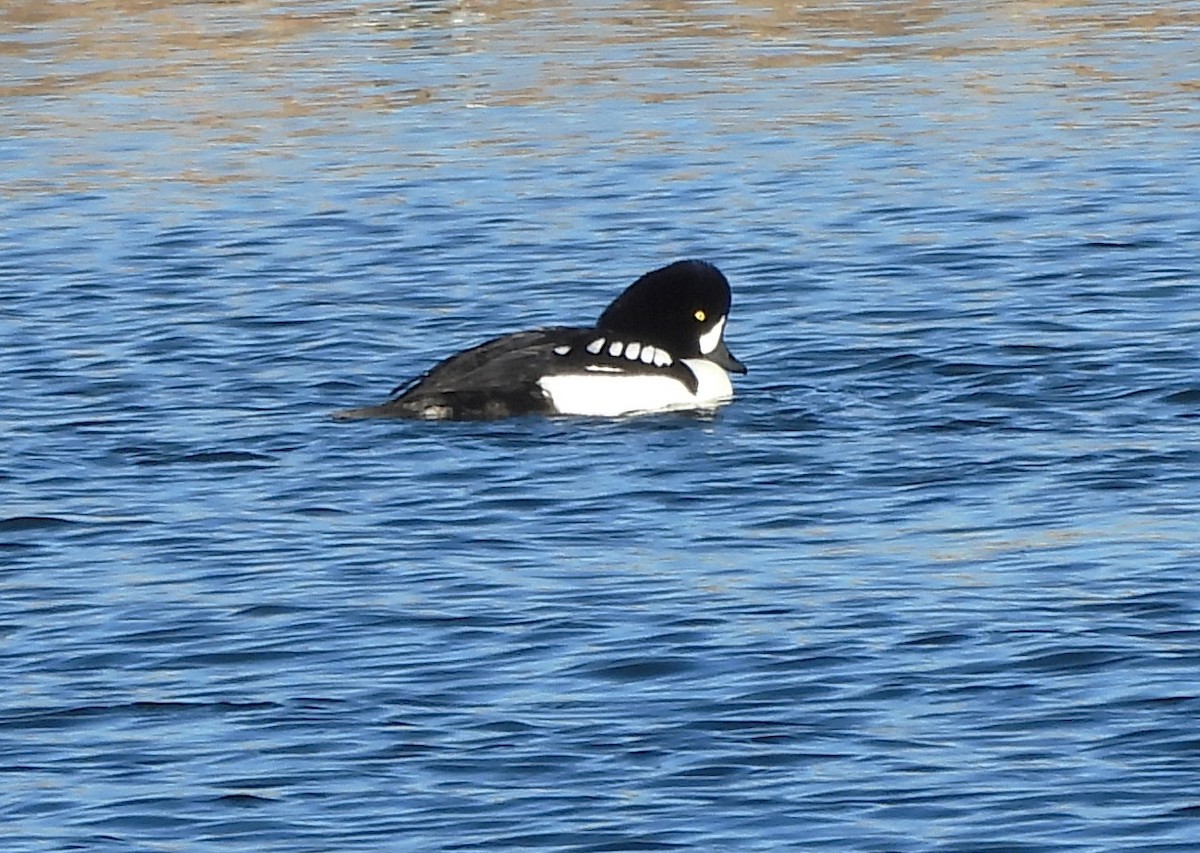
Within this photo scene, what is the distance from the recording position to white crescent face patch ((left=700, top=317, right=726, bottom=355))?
16250 mm

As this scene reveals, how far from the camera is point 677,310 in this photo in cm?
1661

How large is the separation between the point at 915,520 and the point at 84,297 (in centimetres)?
874

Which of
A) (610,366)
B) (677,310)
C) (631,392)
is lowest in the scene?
(631,392)

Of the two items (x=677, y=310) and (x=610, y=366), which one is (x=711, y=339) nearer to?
(x=677, y=310)

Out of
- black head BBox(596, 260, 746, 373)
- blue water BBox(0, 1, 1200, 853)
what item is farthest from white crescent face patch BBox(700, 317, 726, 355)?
blue water BBox(0, 1, 1200, 853)

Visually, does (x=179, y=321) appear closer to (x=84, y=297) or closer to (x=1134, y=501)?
(x=84, y=297)

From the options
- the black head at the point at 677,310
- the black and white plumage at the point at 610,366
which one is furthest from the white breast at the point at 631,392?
the black head at the point at 677,310

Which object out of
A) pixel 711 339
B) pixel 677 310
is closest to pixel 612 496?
pixel 711 339

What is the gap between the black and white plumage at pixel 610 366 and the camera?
15.3 metres

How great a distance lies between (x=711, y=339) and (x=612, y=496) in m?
2.99

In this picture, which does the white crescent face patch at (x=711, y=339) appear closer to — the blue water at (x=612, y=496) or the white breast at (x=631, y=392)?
the white breast at (x=631, y=392)

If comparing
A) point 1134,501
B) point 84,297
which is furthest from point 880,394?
point 84,297

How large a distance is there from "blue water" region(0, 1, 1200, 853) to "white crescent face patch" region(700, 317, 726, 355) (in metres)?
0.41

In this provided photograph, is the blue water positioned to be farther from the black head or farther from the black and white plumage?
the black head
